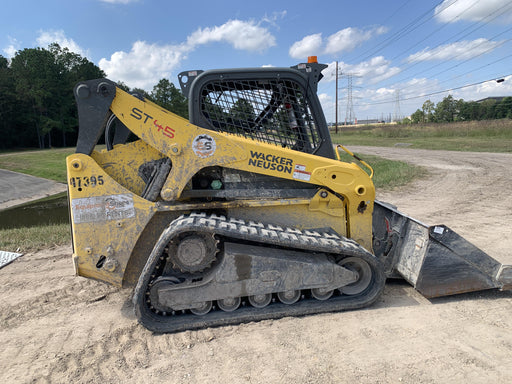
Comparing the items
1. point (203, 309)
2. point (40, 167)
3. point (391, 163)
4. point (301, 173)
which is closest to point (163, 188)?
point (203, 309)

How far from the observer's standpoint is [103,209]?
3416 millimetres

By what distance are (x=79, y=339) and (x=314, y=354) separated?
2243 mm

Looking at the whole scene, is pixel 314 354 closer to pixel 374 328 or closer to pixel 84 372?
pixel 374 328

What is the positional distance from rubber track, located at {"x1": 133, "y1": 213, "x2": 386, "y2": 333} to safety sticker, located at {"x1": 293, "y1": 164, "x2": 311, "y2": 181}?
562 mm

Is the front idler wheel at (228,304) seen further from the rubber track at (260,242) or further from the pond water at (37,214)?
the pond water at (37,214)

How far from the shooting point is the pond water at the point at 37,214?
33.1 feet

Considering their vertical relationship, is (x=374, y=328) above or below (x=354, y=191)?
below

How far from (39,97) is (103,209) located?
2115 inches

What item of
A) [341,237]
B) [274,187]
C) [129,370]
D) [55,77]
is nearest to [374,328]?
[341,237]

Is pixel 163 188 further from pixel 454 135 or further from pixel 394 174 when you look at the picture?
pixel 454 135

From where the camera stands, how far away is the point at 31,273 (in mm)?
4922

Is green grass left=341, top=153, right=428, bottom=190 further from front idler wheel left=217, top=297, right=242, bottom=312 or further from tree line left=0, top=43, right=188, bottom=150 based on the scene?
tree line left=0, top=43, right=188, bottom=150

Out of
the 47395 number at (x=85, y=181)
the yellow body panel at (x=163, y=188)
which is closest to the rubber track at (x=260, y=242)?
the yellow body panel at (x=163, y=188)

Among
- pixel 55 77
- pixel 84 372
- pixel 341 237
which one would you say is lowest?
pixel 84 372
